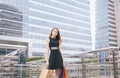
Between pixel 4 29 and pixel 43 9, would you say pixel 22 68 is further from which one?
pixel 43 9

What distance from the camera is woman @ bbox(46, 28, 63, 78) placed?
15.8 ft

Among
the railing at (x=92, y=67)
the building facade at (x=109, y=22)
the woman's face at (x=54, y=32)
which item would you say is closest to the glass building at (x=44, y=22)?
the building facade at (x=109, y=22)

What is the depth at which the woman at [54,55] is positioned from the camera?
4.82 metres

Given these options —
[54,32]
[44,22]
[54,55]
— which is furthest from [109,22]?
[54,55]

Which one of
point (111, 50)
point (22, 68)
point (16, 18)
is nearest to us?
point (111, 50)

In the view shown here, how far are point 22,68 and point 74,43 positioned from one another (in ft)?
214

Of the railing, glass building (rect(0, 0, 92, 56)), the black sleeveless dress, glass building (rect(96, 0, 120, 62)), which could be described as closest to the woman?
the black sleeveless dress

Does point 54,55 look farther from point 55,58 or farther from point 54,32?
point 54,32

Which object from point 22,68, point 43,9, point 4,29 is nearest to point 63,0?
point 43,9

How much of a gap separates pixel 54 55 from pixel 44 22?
56.7 meters

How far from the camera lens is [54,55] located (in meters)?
4.85

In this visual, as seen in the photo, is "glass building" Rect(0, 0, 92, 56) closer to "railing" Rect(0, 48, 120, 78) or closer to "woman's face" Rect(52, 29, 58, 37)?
"railing" Rect(0, 48, 120, 78)

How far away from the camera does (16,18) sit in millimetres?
51438

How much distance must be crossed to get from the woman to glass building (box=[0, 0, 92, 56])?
105ft
